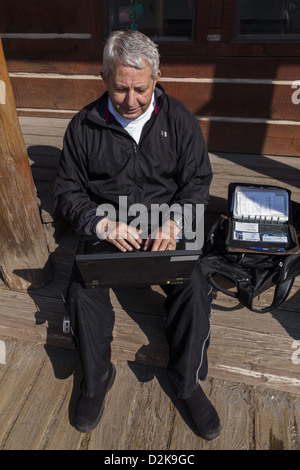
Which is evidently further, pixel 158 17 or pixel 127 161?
pixel 158 17

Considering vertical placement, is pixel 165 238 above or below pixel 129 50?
below

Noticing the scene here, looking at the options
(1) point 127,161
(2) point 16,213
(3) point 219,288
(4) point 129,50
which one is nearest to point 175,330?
(3) point 219,288

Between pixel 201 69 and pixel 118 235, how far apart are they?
1905mm

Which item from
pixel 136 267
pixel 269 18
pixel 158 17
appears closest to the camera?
pixel 136 267

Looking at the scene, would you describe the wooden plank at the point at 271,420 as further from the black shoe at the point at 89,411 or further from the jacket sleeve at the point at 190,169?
the jacket sleeve at the point at 190,169

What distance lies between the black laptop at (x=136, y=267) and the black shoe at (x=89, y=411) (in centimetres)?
61

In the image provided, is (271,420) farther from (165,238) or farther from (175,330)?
(165,238)

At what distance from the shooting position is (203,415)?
1.80m

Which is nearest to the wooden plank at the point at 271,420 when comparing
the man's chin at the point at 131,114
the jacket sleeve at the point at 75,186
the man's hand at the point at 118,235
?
the man's hand at the point at 118,235

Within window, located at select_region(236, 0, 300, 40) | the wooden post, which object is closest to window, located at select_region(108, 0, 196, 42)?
window, located at select_region(236, 0, 300, 40)

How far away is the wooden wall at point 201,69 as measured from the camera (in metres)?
2.90

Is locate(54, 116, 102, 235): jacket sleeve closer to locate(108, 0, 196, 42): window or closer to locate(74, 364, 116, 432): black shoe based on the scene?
locate(74, 364, 116, 432): black shoe

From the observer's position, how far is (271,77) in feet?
9.67
